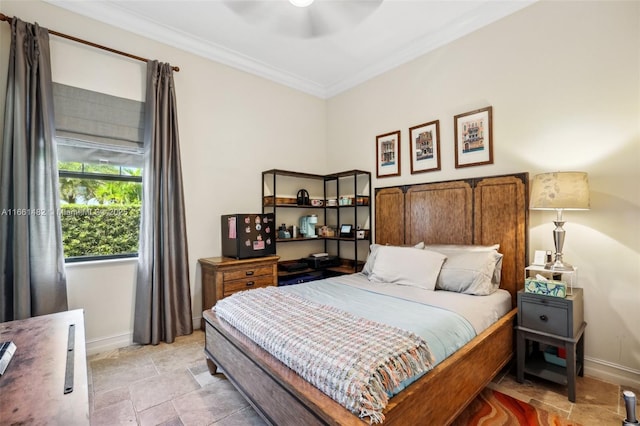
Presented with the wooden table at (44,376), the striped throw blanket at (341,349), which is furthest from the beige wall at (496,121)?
the striped throw blanket at (341,349)

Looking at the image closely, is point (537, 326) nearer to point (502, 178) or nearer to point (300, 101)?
point (502, 178)

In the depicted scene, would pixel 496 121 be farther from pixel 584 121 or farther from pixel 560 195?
pixel 560 195

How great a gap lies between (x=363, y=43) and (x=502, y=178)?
2.04m

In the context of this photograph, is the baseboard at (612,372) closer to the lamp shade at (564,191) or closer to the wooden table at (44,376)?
the lamp shade at (564,191)

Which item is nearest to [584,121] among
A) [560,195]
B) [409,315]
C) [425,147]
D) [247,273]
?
[560,195]

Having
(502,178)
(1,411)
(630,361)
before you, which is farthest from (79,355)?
(630,361)

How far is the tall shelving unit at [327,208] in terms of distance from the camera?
151 inches

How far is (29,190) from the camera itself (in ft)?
7.45

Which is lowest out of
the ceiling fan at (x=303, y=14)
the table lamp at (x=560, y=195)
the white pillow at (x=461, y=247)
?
the white pillow at (x=461, y=247)

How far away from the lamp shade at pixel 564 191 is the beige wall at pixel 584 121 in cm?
37

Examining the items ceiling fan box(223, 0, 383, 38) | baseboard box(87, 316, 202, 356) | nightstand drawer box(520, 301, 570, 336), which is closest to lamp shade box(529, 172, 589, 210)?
nightstand drawer box(520, 301, 570, 336)

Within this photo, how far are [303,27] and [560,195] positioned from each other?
2.50 m

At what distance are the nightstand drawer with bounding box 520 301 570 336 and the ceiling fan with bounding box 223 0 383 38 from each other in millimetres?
2519

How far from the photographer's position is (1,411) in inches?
32.4
